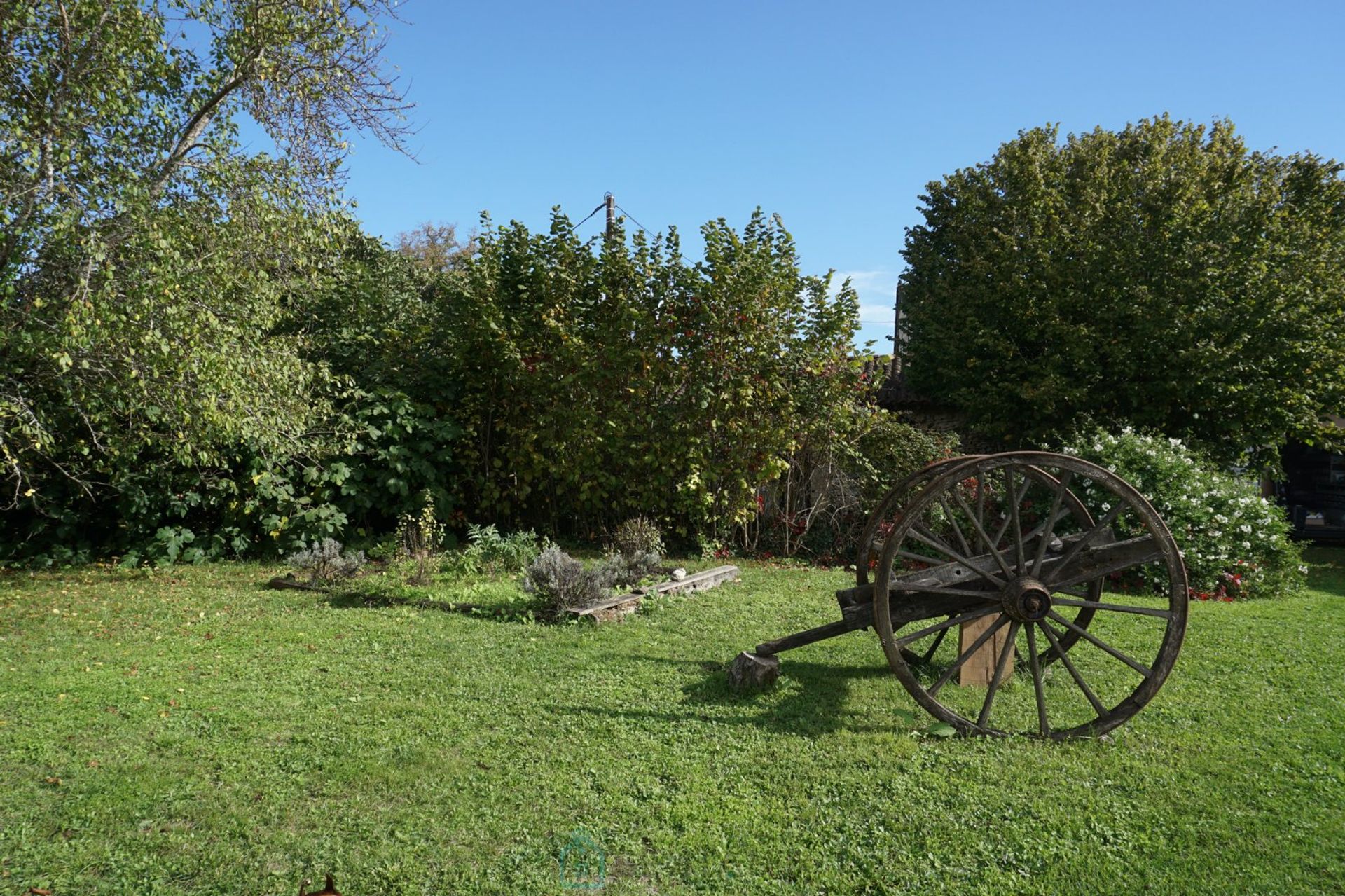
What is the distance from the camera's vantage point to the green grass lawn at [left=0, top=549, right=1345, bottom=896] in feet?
10.3

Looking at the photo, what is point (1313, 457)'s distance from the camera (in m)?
15.6

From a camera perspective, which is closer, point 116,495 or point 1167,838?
point 1167,838

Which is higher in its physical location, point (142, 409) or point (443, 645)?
point (142, 409)

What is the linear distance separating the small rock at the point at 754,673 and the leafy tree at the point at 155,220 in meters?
4.98

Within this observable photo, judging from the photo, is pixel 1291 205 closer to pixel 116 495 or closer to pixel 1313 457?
pixel 1313 457

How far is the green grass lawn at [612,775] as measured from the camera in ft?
10.3

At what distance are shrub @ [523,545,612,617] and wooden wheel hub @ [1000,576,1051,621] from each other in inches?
149

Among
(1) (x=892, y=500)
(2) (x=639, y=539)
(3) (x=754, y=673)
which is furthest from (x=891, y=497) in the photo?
(2) (x=639, y=539)

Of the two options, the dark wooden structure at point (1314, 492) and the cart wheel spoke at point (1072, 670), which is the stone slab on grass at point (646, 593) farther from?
the dark wooden structure at point (1314, 492)

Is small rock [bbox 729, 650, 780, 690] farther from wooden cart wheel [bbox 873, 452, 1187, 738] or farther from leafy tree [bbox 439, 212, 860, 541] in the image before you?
leafy tree [bbox 439, 212, 860, 541]

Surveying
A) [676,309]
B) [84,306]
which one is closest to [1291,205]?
[676,309]

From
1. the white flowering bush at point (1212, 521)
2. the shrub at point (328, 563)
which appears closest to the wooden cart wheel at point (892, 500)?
the white flowering bush at point (1212, 521)

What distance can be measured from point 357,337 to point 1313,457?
17270mm

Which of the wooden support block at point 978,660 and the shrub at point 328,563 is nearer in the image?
the wooden support block at point 978,660
